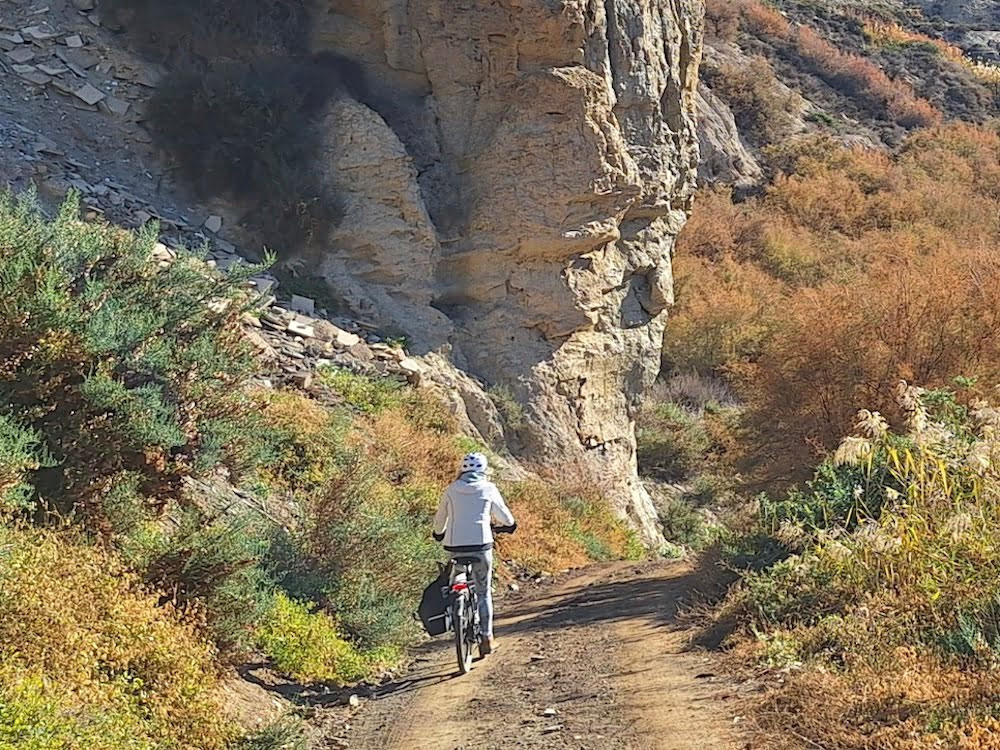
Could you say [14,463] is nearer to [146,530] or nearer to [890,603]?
[146,530]

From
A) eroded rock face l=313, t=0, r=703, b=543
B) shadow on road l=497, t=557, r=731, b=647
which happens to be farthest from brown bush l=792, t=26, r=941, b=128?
shadow on road l=497, t=557, r=731, b=647

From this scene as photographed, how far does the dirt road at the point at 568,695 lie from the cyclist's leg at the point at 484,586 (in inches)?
13.1

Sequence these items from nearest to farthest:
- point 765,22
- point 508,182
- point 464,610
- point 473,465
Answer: point 464,610, point 473,465, point 508,182, point 765,22

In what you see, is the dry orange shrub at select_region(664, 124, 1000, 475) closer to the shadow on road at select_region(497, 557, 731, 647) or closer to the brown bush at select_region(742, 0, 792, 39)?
the shadow on road at select_region(497, 557, 731, 647)

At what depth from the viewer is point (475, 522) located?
857 cm

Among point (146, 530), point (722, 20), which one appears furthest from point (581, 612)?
point (722, 20)

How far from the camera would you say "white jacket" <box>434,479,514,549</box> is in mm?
8562

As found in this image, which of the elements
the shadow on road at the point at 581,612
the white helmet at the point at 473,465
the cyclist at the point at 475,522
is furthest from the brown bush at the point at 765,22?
the cyclist at the point at 475,522

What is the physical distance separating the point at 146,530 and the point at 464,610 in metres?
2.67

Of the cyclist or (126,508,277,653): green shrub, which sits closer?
(126,508,277,653): green shrub

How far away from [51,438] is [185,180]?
38.9ft

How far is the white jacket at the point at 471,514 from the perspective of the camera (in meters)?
8.56

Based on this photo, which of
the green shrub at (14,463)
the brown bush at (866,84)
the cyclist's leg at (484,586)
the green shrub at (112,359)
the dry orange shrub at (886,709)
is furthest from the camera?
the brown bush at (866,84)

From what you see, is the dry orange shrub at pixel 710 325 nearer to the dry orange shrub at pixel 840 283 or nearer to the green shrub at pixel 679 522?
the dry orange shrub at pixel 840 283
